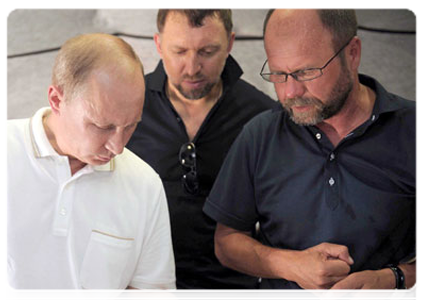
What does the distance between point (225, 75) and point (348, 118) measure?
24cm

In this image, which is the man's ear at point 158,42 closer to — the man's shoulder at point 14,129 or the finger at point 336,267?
the man's shoulder at point 14,129

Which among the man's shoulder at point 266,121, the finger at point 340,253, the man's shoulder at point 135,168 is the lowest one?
the finger at point 340,253

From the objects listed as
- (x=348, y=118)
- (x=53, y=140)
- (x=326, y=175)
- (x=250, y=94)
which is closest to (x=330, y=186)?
(x=326, y=175)

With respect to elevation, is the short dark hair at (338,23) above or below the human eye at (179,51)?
above

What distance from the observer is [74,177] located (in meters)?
1.04

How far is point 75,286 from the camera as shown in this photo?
1045 mm

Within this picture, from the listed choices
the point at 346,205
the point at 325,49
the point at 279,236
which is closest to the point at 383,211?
the point at 346,205

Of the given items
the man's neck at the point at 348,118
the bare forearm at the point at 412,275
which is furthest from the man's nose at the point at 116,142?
the bare forearm at the point at 412,275

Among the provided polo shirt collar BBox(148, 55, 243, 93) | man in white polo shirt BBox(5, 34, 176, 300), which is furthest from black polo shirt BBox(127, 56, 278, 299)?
man in white polo shirt BBox(5, 34, 176, 300)

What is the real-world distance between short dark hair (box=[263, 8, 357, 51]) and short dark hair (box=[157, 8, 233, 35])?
0.24 ft

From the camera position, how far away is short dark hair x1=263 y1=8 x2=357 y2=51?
1101 mm

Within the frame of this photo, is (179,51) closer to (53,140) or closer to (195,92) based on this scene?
(195,92)

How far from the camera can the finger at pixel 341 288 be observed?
1.08m

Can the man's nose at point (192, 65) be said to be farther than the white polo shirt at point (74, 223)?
Yes
